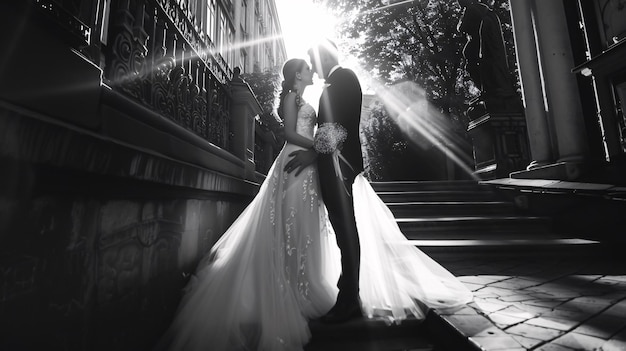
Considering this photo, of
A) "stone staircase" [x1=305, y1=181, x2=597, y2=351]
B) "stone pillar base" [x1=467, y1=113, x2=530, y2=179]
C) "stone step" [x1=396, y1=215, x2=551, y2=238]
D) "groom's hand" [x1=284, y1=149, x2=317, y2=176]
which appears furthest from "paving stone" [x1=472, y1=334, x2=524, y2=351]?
"stone pillar base" [x1=467, y1=113, x2=530, y2=179]

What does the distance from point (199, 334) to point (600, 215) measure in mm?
5657

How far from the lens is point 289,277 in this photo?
252 centimetres

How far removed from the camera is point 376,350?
7.00 ft

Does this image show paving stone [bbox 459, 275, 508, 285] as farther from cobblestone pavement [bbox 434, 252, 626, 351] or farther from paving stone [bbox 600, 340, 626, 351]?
paving stone [bbox 600, 340, 626, 351]

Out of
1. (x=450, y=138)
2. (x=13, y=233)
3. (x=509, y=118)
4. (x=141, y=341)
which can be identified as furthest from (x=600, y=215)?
(x=450, y=138)

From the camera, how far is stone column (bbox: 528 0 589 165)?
5668 millimetres

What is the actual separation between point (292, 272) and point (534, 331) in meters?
1.70

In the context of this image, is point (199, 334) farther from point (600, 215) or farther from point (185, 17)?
point (600, 215)

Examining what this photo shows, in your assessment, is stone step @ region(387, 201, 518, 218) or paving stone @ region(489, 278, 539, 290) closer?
paving stone @ region(489, 278, 539, 290)

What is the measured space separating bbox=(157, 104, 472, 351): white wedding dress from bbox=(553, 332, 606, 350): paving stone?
0.73 m

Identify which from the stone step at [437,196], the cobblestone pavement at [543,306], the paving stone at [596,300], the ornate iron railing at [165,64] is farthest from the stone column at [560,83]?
the ornate iron railing at [165,64]

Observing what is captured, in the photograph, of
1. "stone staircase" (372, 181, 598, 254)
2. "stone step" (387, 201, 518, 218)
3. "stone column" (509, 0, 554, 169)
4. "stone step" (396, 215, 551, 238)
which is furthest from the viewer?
"stone column" (509, 0, 554, 169)

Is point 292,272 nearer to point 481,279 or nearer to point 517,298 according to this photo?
point 517,298

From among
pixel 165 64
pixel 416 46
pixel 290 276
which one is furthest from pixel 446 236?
pixel 416 46
